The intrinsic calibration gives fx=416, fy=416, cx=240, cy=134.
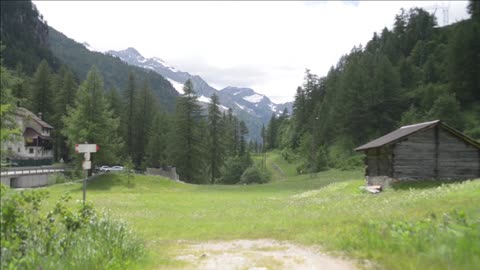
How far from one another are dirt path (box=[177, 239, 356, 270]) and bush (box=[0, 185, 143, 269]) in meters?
1.86

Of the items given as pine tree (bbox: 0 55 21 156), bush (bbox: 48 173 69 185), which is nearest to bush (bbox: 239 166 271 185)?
bush (bbox: 48 173 69 185)

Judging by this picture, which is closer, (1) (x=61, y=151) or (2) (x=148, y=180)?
(2) (x=148, y=180)

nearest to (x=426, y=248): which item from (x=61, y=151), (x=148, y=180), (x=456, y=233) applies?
(x=456, y=233)

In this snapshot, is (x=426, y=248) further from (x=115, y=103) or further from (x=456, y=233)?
(x=115, y=103)

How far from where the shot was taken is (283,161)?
12731 centimetres

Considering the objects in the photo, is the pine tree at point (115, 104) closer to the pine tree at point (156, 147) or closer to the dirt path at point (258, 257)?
the pine tree at point (156, 147)

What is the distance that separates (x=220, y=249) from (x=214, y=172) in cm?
6944

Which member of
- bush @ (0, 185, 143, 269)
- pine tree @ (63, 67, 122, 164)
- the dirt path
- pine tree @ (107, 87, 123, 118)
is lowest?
the dirt path

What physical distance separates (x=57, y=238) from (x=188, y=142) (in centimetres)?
6486

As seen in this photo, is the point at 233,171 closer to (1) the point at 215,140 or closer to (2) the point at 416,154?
(1) the point at 215,140

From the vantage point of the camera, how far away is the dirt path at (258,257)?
1014 cm

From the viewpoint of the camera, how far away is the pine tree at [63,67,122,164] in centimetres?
5797

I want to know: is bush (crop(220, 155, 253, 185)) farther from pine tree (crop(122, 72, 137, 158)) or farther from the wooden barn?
the wooden barn

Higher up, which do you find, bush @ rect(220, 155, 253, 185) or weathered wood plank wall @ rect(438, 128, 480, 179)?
weathered wood plank wall @ rect(438, 128, 480, 179)
